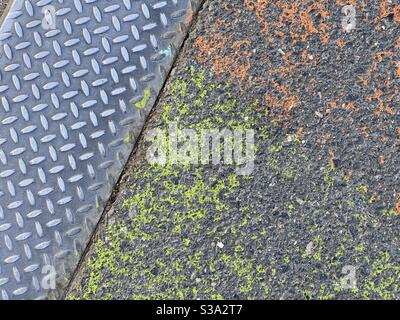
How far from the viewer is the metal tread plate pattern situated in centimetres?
204

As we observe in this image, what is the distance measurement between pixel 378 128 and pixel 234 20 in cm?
67

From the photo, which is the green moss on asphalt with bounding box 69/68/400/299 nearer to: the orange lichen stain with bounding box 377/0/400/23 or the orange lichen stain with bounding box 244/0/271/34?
the orange lichen stain with bounding box 244/0/271/34

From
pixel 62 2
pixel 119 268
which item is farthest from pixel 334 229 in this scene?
pixel 62 2

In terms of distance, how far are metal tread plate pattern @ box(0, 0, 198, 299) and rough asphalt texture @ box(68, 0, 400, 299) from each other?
0.26 ft

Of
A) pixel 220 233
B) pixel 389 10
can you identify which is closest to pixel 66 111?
pixel 220 233

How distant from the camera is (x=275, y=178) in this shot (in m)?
2.01

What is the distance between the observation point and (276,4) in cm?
208

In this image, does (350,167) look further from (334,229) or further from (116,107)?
(116,107)
